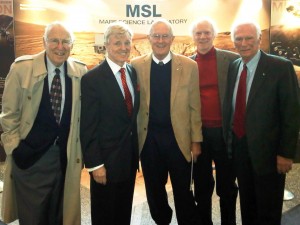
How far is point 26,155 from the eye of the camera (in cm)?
221

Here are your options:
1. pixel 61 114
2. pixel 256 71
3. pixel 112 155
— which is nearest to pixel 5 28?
pixel 61 114

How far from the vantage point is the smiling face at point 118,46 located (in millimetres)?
2193

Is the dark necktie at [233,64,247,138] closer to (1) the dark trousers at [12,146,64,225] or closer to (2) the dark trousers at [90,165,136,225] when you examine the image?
(2) the dark trousers at [90,165,136,225]

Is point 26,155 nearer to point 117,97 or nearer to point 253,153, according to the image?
point 117,97

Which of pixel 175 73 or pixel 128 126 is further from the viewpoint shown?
pixel 175 73

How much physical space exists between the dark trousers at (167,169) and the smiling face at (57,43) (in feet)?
2.71

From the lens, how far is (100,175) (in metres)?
2.19

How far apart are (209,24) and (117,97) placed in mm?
1085

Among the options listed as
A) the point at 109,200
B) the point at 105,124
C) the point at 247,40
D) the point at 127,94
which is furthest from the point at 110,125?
the point at 247,40

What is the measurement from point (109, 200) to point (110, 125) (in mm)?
527

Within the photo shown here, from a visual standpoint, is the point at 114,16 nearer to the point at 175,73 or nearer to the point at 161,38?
the point at 161,38

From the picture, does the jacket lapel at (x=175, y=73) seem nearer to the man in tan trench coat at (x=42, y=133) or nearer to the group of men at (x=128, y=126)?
the group of men at (x=128, y=126)

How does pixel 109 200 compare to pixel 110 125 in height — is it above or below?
below

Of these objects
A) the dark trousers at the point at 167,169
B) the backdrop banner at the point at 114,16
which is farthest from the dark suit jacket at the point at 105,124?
the backdrop banner at the point at 114,16
